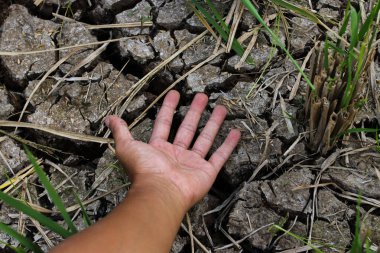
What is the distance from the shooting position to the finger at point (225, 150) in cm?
189

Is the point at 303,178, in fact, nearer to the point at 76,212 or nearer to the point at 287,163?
the point at 287,163

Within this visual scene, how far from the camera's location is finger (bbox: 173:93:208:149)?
197 centimetres

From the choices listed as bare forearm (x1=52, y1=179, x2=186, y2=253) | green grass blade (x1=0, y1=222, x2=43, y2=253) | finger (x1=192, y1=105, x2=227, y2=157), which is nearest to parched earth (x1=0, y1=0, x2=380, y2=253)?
finger (x1=192, y1=105, x2=227, y2=157)

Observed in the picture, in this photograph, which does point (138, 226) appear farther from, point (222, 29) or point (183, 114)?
point (222, 29)

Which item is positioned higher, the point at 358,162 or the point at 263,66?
the point at 263,66

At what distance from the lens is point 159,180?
177 centimetres

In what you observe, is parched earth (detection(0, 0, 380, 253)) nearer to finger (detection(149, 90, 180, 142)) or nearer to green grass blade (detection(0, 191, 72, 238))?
finger (detection(149, 90, 180, 142))

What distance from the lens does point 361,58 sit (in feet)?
5.36

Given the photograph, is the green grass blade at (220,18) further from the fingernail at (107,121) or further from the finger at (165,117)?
the fingernail at (107,121)

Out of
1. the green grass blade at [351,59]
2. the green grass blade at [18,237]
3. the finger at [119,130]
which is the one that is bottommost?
the green grass blade at [18,237]

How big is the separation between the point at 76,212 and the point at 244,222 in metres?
0.63

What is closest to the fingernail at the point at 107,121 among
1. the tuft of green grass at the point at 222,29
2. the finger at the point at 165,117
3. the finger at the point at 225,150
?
the finger at the point at 165,117

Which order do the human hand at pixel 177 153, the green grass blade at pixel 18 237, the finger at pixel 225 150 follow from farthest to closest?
the finger at pixel 225 150 < the human hand at pixel 177 153 < the green grass blade at pixel 18 237

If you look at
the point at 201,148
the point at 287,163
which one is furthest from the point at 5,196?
the point at 287,163
